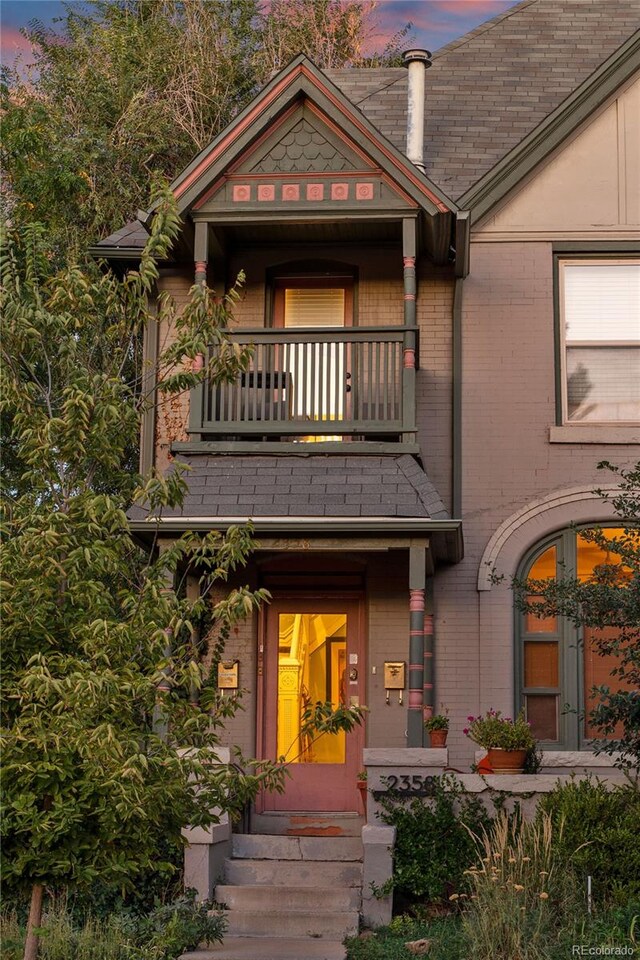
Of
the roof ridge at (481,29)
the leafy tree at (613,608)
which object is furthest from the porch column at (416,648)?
the roof ridge at (481,29)

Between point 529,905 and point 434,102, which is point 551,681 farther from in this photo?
point 434,102

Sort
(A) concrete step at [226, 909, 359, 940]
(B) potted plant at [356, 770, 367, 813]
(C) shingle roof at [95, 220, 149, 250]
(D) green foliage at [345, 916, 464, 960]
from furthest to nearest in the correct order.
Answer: (C) shingle roof at [95, 220, 149, 250], (B) potted plant at [356, 770, 367, 813], (A) concrete step at [226, 909, 359, 940], (D) green foliage at [345, 916, 464, 960]

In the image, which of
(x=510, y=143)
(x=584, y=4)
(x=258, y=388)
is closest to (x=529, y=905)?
(x=258, y=388)

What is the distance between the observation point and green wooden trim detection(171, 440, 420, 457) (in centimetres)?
1227

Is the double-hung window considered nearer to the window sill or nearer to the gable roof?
the window sill

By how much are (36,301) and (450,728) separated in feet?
22.5

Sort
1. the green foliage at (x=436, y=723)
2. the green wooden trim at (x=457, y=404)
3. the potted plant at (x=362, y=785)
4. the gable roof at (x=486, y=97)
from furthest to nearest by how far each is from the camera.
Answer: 1. the green wooden trim at (x=457, y=404)
2. the gable roof at (x=486, y=97)
3. the green foliage at (x=436, y=723)
4. the potted plant at (x=362, y=785)

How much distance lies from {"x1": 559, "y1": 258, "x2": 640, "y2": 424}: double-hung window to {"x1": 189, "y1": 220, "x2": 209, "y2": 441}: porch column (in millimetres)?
3852

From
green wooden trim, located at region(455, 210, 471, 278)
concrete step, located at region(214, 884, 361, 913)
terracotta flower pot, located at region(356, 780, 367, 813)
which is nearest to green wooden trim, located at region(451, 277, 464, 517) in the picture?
green wooden trim, located at region(455, 210, 471, 278)

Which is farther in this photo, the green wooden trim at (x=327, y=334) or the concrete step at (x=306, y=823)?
the green wooden trim at (x=327, y=334)

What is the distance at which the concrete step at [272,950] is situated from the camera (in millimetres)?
9039

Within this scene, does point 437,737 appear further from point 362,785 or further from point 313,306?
point 313,306

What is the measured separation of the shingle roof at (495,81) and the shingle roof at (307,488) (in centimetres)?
357

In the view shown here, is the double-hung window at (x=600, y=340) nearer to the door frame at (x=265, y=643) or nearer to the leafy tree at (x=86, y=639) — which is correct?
the door frame at (x=265, y=643)
